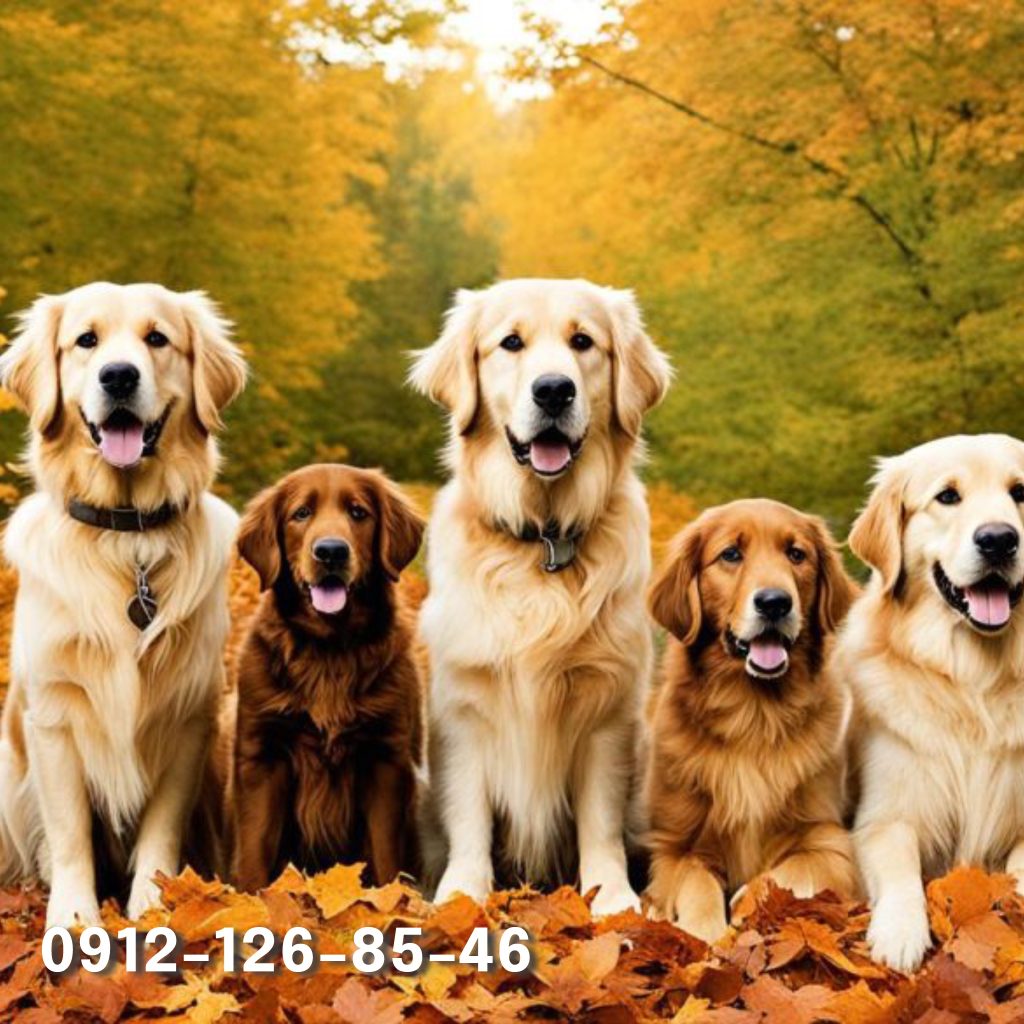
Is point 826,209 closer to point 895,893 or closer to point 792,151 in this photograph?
point 792,151

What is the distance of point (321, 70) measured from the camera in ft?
44.4

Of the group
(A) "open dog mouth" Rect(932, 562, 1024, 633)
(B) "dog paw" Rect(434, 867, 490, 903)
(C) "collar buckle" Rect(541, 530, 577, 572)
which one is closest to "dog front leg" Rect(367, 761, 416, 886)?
(B) "dog paw" Rect(434, 867, 490, 903)

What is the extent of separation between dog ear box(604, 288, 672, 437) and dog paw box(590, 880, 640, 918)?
1.37 m

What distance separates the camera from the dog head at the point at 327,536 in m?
4.05

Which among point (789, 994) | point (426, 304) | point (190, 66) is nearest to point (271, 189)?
point (190, 66)

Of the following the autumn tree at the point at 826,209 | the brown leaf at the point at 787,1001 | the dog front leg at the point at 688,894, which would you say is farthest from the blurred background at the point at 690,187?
the brown leaf at the point at 787,1001

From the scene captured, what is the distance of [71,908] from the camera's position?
13.1 feet

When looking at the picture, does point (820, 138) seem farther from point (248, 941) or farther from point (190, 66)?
point (248, 941)

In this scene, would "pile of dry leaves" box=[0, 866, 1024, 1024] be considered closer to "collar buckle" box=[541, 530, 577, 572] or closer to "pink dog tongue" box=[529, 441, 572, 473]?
"collar buckle" box=[541, 530, 577, 572]

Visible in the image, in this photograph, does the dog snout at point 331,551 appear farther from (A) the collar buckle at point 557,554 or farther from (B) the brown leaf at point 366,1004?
(B) the brown leaf at point 366,1004

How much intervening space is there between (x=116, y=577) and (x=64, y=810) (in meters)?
0.69

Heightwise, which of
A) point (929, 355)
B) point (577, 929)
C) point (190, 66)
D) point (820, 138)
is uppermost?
point (190, 66)

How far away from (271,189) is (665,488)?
5.09 m

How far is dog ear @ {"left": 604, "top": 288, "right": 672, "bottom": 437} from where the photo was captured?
171 inches
